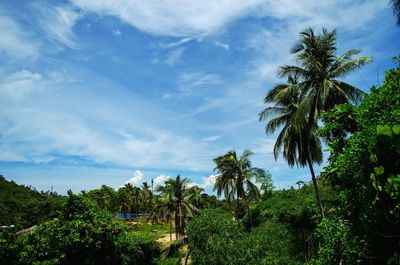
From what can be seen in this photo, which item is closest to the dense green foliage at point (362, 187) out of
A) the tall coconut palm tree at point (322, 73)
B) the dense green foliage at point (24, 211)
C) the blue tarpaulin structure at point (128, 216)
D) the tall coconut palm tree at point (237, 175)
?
the tall coconut palm tree at point (322, 73)

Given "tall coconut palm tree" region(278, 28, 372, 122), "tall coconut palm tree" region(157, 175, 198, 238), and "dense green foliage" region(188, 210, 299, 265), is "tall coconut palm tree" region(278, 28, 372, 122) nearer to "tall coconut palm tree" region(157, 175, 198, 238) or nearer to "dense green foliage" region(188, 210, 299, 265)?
"dense green foliage" region(188, 210, 299, 265)

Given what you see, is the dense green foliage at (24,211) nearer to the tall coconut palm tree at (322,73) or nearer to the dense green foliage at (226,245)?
the dense green foliage at (226,245)

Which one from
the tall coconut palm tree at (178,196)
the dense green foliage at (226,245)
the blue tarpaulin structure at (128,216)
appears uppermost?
the blue tarpaulin structure at (128,216)

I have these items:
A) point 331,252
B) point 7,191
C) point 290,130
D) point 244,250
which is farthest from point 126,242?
point 7,191

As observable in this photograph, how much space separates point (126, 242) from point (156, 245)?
4034 millimetres

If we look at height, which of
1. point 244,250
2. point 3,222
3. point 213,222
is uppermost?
point 3,222

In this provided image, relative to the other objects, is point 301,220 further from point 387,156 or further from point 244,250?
point 387,156

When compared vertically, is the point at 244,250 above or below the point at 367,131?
below

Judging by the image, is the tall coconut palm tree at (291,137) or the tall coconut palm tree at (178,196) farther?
the tall coconut palm tree at (178,196)

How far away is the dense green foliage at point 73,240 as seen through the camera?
17.7 metres

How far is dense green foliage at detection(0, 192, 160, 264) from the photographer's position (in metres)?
17.7

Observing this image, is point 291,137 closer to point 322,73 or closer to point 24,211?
point 322,73

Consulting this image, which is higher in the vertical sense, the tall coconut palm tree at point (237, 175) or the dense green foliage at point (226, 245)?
the tall coconut palm tree at point (237, 175)

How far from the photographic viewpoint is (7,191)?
92188 mm
